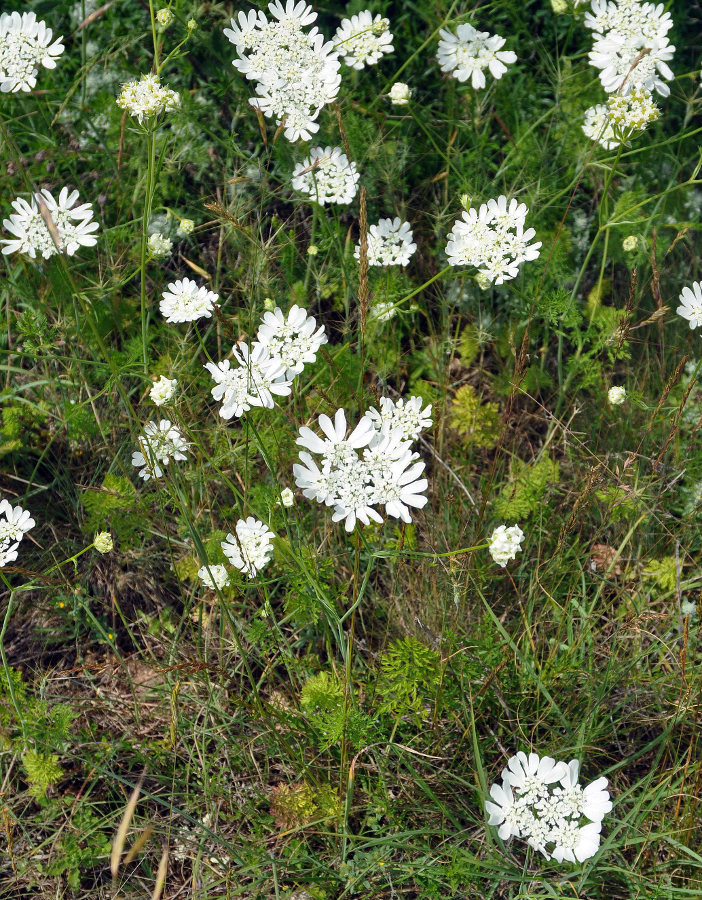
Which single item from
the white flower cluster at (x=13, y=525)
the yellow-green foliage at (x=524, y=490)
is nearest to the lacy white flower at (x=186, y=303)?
the white flower cluster at (x=13, y=525)

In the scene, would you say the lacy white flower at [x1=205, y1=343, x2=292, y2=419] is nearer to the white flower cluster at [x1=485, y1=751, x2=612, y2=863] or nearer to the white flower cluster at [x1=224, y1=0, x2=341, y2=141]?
the white flower cluster at [x1=224, y1=0, x2=341, y2=141]

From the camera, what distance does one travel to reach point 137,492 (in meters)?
2.70

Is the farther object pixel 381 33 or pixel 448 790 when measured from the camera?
pixel 381 33

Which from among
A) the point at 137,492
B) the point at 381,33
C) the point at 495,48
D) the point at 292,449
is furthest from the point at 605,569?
the point at 381,33

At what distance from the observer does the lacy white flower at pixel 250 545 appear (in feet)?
7.66

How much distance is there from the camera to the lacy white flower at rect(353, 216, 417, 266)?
2828 mm

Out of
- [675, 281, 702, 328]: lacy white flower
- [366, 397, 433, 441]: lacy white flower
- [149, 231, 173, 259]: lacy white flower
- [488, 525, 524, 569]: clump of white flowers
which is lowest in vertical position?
[488, 525, 524, 569]: clump of white flowers

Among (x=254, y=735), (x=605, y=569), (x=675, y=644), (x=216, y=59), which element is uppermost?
(x=216, y=59)

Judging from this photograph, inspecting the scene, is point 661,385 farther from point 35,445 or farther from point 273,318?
point 35,445

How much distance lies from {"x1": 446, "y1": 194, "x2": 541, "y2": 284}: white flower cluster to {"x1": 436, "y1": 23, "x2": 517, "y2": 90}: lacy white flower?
65cm

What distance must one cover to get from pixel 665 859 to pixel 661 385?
1.66 metres

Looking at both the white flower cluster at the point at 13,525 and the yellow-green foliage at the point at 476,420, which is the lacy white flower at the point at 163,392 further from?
the yellow-green foliage at the point at 476,420

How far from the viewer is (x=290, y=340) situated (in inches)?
90.8

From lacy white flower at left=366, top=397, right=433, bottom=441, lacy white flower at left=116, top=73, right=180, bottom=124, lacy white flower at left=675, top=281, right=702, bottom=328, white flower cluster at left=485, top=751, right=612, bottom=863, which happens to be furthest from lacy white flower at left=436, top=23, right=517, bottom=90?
white flower cluster at left=485, top=751, right=612, bottom=863
